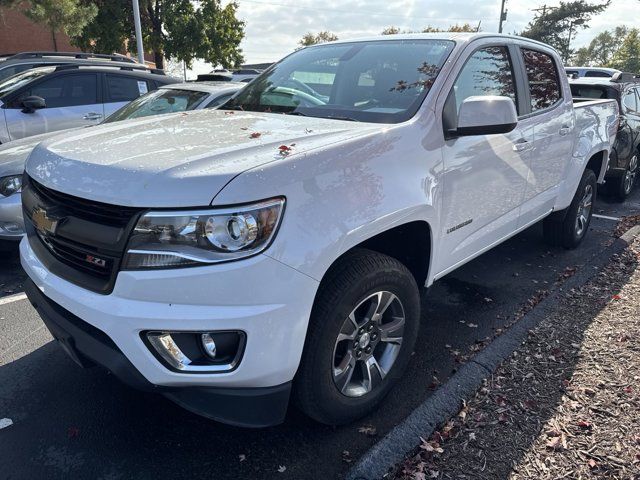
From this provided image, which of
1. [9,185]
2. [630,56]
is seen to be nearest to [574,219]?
[9,185]

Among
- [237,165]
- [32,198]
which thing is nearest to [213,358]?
[237,165]

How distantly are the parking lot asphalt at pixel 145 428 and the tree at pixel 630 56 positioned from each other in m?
66.3

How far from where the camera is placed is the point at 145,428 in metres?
2.51

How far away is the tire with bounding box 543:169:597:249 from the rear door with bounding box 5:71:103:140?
240 inches

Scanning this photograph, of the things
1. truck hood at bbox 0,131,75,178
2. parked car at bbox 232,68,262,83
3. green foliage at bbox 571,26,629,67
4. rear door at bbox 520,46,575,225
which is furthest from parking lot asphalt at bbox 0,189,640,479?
green foliage at bbox 571,26,629,67

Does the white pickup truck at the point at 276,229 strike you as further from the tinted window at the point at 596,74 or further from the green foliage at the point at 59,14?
the tinted window at the point at 596,74

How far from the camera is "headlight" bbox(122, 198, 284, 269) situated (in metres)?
1.85

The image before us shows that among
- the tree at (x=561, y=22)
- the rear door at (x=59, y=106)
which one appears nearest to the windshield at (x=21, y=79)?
the rear door at (x=59, y=106)

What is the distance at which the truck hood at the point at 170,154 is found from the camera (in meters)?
1.86

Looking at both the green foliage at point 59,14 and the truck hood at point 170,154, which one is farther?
the green foliage at point 59,14

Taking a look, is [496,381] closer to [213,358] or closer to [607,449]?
[607,449]

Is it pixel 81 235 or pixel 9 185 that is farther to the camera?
pixel 9 185

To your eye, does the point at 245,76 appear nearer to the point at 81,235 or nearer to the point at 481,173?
the point at 481,173

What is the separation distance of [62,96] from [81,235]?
6060mm
